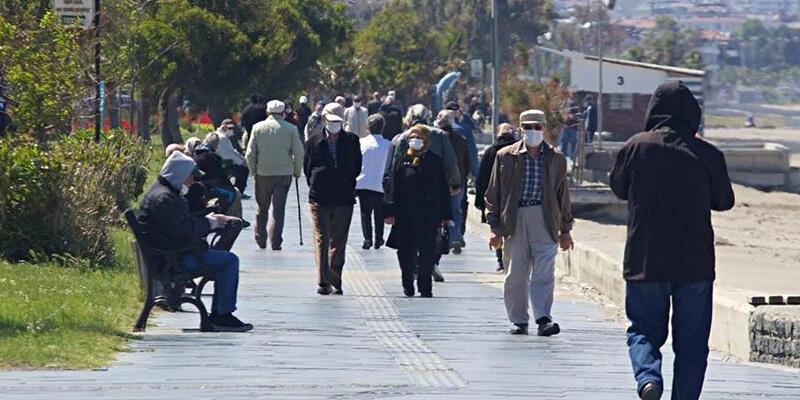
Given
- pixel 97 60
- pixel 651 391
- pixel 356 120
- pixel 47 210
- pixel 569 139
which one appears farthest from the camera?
pixel 569 139

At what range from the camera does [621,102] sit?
220ft

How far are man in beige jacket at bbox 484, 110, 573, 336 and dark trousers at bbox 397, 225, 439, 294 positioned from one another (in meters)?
2.73

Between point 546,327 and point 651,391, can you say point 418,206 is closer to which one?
point 546,327

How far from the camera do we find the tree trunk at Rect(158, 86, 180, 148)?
137 feet

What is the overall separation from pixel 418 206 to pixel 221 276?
3651 millimetres

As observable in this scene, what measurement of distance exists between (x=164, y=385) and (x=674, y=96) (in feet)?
10.3

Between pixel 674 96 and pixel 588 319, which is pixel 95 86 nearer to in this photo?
pixel 588 319

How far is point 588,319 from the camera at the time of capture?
15.9 meters

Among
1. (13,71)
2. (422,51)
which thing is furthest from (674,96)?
(422,51)

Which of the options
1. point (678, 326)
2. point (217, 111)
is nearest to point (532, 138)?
point (678, 326)

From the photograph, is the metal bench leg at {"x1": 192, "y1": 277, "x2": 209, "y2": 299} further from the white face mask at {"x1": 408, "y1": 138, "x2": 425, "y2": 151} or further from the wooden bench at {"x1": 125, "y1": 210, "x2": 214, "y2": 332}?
the white face mask at {"x1": 408, "y1": 138, "x2": 425, "y2": 151}

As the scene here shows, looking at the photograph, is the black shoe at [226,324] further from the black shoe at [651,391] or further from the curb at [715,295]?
the black shoe at [651,391]

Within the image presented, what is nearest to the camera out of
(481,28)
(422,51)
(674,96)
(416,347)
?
(674,96)

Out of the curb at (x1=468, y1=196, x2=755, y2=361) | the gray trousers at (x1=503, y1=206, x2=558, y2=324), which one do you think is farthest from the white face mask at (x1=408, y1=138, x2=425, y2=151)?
the gray trousers at (x1=503, y1=206, x2=558, y2=324)
